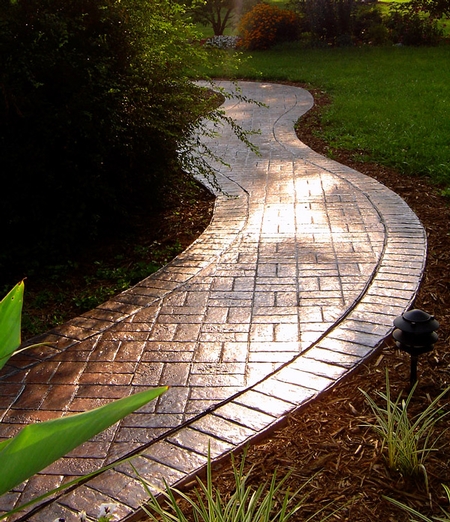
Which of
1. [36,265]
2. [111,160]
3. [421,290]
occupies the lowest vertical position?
[36,265]

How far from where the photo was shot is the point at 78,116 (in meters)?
5.18

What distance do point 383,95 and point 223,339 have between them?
981 cm

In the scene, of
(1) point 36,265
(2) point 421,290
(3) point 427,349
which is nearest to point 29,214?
(1) point 36,265

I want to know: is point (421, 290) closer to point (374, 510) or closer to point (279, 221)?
point (279, 221)

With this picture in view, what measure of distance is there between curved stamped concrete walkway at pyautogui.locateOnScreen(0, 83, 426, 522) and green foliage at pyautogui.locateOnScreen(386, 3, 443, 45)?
15.1 metres

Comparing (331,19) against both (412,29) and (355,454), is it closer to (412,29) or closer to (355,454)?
(412,29)

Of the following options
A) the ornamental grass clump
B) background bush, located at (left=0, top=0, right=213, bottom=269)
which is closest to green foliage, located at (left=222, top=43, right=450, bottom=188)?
background bush, located at (left=0, top=0, right=213, bottom=269)

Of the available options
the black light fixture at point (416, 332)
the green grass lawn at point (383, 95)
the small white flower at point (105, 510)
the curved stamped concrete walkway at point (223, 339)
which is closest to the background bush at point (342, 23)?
the green grass lawn at point (383, 95)

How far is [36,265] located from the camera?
17.2 ft

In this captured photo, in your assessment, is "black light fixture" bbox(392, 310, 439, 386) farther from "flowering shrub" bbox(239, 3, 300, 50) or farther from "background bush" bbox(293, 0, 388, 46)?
"flowering shrub" bbox(239, 3, 300, 50)

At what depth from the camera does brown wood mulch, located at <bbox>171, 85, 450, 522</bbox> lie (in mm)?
2549

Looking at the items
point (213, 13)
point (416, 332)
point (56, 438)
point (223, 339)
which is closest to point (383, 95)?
point (223, 339)

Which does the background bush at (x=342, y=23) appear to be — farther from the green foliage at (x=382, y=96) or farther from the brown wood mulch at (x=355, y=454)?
the brown wood mulch at (x=355, y=454)

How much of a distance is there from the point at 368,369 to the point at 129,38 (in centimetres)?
372
